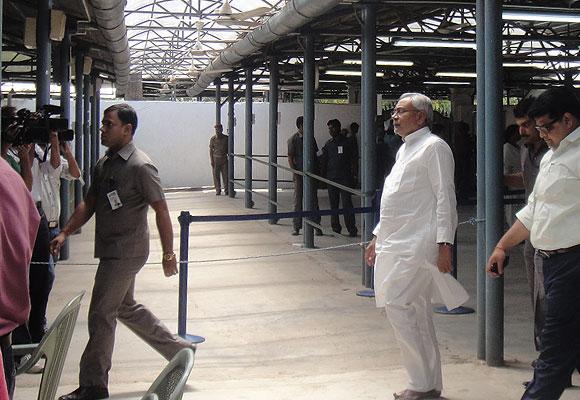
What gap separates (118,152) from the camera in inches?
206

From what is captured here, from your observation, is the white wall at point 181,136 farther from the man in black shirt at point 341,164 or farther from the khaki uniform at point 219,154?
the man in black shirt at point 341,164

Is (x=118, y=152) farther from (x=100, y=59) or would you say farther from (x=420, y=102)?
(x=100, y=59)

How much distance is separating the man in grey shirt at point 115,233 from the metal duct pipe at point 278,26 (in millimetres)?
3516

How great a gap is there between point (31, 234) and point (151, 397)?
0.81 metres

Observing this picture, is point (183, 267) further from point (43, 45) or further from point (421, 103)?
point (43, 45)

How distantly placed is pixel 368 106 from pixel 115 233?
4.43m

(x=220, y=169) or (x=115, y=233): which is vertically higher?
(x=220, y=169)

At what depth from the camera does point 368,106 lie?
29.8 feet

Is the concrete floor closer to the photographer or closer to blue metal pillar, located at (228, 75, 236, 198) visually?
the photographer

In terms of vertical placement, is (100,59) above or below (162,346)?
above

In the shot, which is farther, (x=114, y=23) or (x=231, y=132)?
(x=231, y=132)

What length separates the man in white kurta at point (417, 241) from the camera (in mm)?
4891

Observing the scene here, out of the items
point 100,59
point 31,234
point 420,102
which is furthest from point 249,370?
point 100,59

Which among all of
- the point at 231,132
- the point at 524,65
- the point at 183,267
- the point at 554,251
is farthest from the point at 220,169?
the point at 554,251
